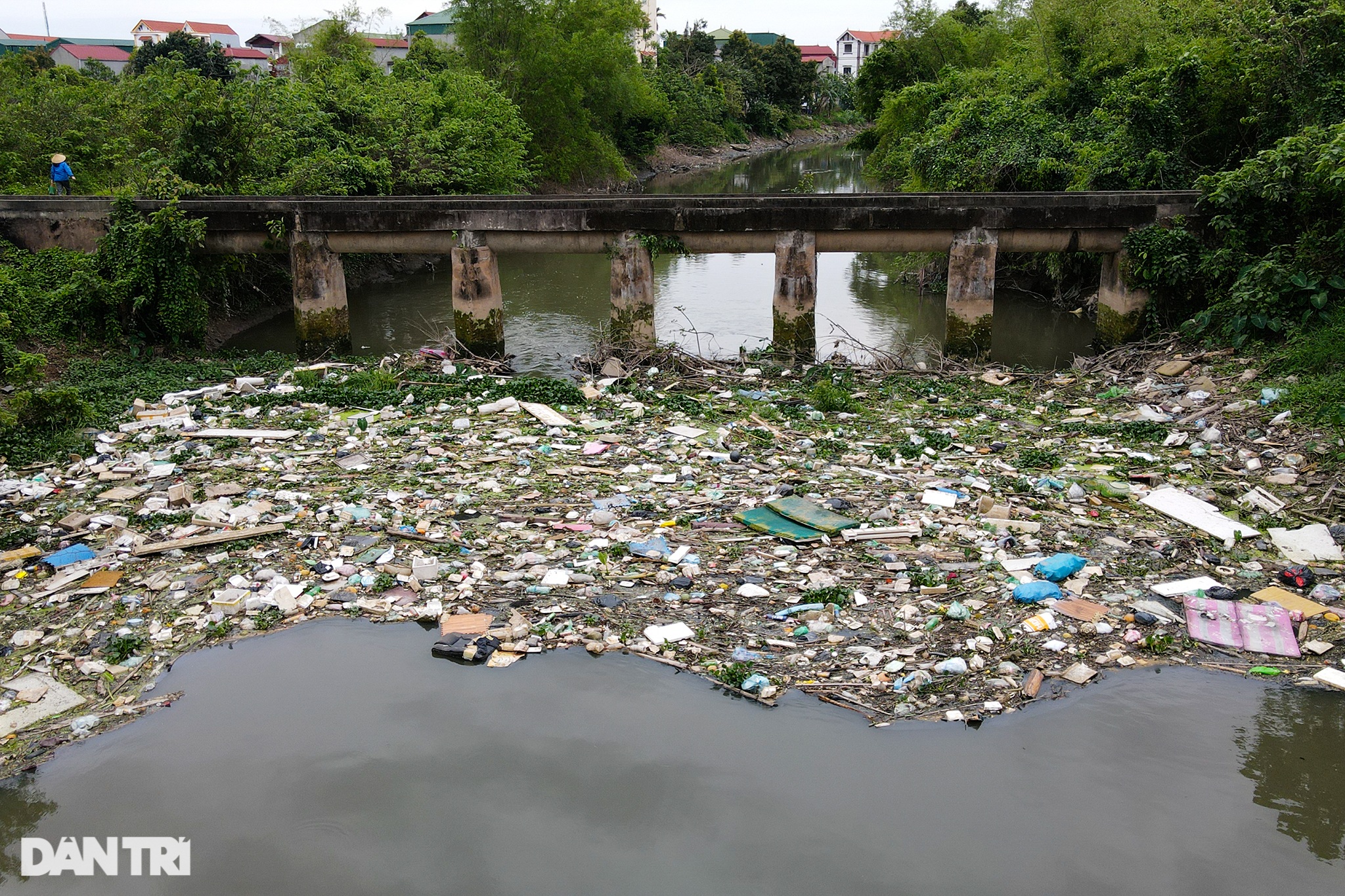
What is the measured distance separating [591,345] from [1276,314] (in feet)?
26.0

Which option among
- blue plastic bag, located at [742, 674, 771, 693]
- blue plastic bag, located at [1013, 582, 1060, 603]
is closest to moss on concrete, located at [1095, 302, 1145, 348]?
blue plastic bag, located at [1013, 582, 1060, 603]

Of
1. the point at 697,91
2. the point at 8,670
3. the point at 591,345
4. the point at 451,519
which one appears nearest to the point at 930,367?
the point at 591,345

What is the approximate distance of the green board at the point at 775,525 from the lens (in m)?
6.45

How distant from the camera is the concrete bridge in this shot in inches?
422

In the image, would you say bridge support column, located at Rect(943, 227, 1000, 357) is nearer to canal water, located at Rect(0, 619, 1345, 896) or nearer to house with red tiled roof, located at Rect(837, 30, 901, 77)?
canal water, located at Rect(0, 619, 1345, 896)

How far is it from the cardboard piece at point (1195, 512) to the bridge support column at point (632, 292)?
605cm

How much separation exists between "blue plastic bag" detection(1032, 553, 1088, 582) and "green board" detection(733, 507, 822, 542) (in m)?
1.43

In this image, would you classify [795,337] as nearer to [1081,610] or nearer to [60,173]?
[1081,610]

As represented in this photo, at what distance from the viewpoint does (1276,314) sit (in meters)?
9.70

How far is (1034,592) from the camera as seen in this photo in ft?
18.5

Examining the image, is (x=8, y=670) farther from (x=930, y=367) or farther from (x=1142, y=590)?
(x=930, y=367)

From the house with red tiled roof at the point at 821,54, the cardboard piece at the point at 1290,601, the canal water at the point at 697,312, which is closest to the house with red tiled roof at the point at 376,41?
the canal water at the point at 697,312

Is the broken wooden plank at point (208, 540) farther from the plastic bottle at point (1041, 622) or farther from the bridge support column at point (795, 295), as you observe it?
the bridge support column at point (795, 295)

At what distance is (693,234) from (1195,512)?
6.33 m
